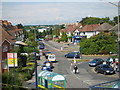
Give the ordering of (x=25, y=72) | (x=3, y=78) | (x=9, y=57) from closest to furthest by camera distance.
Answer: (x=3, y=78)
(x=9, y=57)
(x=25, y=72)

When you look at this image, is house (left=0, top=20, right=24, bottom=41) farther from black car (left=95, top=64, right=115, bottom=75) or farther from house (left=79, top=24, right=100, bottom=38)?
house (left=79, top=24, right=100, bottom=38)

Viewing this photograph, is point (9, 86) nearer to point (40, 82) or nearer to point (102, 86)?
point (40, 82)

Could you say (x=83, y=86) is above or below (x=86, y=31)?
below

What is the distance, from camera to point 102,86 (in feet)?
50.9

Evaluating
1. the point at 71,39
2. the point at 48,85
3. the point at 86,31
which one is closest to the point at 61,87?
the point at 48,85

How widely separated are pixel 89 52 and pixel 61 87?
33.7m

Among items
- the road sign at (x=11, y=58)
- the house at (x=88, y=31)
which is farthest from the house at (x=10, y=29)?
the house at (x=88, y=31)

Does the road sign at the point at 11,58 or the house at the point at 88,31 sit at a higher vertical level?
the house at the point at 88,31

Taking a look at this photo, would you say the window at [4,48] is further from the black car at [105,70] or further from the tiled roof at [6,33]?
the black car at [105,70]

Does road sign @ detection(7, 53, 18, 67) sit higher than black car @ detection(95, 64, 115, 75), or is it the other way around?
road sign @ detection(7, 53, 18, 67)

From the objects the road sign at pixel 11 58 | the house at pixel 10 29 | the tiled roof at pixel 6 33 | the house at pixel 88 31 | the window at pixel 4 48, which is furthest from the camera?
the house at pixel 88 31

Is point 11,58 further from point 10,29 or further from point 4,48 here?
point 10,29

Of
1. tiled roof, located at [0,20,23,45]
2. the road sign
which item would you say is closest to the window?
tiled roof, located at [0,20,23,45]

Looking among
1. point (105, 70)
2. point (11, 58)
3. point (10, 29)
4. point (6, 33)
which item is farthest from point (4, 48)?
point (10, 29)
